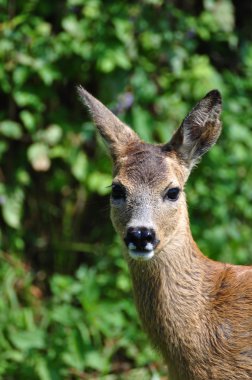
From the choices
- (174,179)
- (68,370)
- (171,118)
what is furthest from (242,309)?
(171,118)

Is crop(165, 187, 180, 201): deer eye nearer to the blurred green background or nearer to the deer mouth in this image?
the deer mouth

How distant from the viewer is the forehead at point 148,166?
4.40 meters

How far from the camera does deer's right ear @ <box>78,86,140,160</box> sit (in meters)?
4.71

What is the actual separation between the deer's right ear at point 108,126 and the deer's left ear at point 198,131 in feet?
0.96

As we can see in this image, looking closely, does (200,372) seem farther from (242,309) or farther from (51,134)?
(51,134)

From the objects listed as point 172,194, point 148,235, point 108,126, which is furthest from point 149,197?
point 108,126

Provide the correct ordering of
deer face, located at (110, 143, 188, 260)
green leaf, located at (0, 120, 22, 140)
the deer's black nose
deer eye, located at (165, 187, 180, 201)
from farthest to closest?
green leaf, located at (0, 120, 22, 140) < deer eye, located at (165, 187, 180, 201) < deer face, located at (110, 143, 188, 260) < the deer's black nose

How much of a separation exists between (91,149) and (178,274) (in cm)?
267

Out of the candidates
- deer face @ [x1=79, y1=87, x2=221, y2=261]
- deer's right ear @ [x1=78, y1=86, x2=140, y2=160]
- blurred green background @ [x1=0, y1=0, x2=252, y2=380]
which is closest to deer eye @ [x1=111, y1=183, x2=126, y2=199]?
deer face @ [x1=79, y1=87, x2=221, y2=261]

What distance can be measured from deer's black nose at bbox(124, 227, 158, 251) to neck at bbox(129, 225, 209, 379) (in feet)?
0.84

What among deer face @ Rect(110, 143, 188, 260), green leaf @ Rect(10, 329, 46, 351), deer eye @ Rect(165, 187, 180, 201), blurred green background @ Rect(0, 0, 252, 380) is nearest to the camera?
deer face @ Rect(110, 143, 188, 260)

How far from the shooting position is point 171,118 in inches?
258

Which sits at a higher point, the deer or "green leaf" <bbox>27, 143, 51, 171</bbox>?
"green leaf" <bbox>27, 143, 51, 171</bbox>

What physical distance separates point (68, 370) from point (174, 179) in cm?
180
